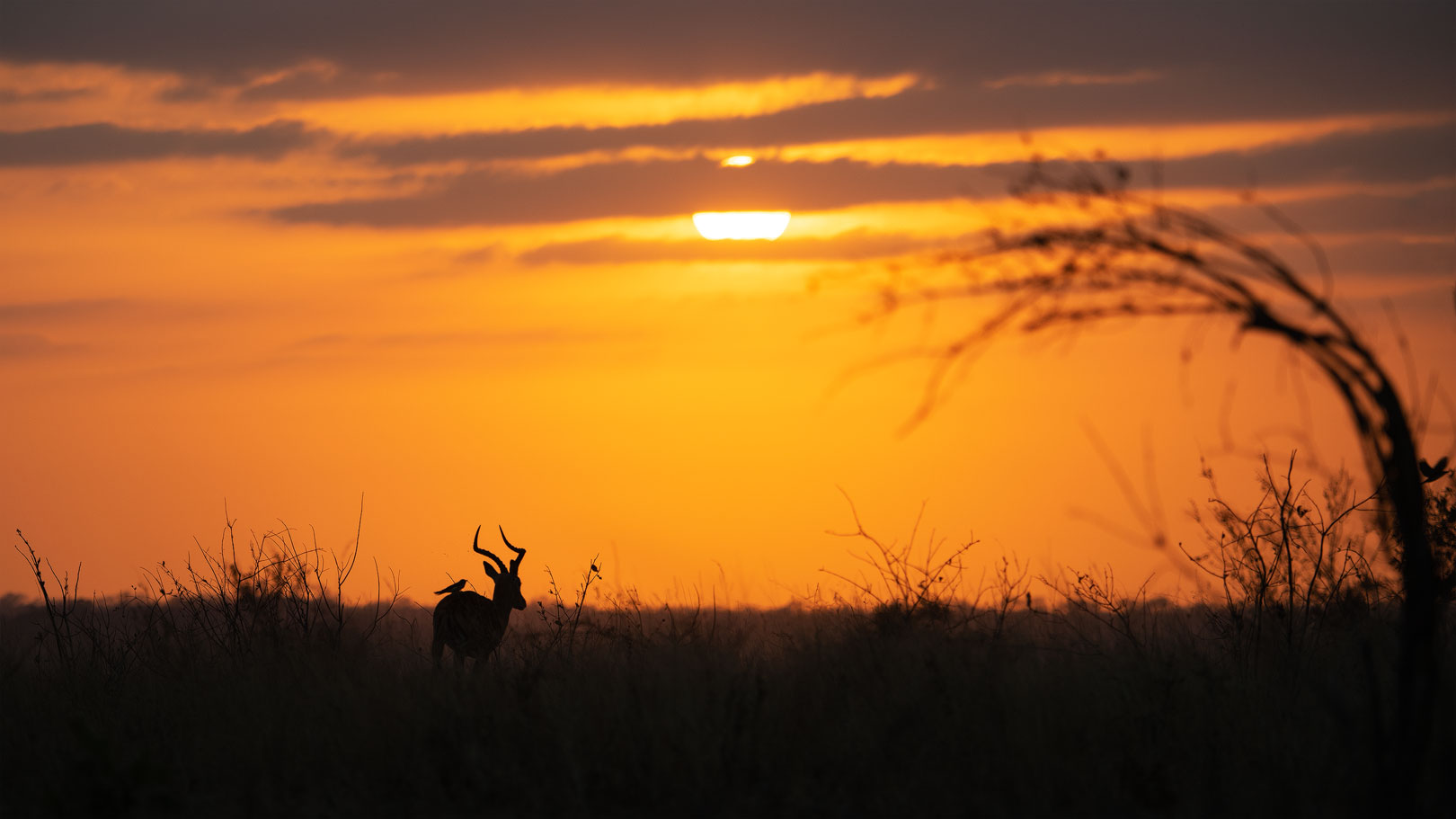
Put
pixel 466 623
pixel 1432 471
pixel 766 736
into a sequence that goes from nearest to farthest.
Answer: pixel 766 736 < pixel 1432 471 < pixel 466 623

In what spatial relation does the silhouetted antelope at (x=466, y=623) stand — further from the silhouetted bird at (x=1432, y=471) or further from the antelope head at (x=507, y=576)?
the silhouetted bird at (x=1432, y=471)

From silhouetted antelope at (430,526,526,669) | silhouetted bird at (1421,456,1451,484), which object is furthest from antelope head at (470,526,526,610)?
silhouetted bird at (1421,456,1451,484)

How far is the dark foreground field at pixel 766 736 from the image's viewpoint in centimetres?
937

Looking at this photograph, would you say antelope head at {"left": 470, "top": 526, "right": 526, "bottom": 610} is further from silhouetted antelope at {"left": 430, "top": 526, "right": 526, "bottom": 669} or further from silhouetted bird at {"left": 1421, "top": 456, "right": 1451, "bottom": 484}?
silhouetted bird at {"left": 1421, "top": 456, "right": 1451, "bottom": 484}

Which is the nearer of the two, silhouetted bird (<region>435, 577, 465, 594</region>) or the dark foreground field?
the dark foreground field

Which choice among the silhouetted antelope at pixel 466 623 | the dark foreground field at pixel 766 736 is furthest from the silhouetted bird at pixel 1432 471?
the silhouetted antelope at pixel 466 623

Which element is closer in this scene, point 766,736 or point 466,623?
point 766,736

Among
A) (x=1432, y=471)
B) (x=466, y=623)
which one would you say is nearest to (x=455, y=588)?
(x=466, y=623)

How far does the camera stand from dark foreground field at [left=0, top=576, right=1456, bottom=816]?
937 cm

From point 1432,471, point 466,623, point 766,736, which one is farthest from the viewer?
point 466,623

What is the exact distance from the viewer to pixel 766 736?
9.99m

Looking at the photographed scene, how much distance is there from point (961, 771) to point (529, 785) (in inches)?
126

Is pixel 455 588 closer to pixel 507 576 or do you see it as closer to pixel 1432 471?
pixel 507 576

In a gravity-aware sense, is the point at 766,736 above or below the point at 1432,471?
below
